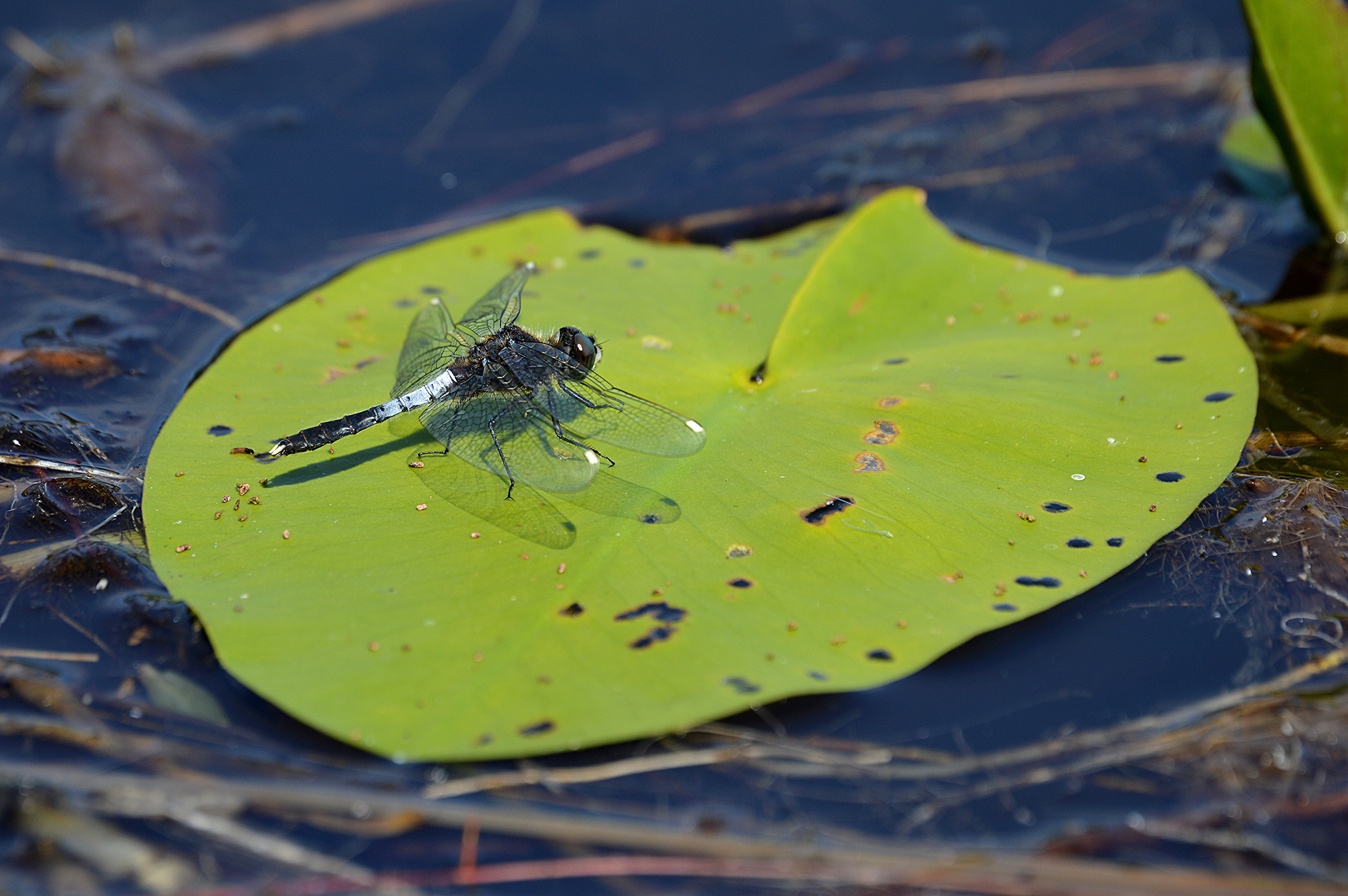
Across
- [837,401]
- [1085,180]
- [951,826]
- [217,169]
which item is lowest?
[951,826]

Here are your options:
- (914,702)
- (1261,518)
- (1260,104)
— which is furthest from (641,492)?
(1260,104)

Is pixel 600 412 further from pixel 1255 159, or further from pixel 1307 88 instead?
pixel 1255 159

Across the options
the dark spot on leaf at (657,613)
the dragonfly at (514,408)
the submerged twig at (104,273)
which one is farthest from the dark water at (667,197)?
the dragonfly at (514,408)

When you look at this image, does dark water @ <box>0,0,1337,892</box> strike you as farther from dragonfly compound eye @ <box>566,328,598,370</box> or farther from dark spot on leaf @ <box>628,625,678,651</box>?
dragonfly compound eye @ <box>566,328,598,370</box>

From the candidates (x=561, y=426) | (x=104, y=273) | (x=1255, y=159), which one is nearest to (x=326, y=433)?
(x=561, y=426)

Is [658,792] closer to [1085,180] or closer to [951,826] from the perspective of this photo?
[951,826]

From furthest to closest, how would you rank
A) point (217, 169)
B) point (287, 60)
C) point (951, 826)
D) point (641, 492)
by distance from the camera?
point (287, 60), point (217, 169), point (641, 492), point (951, 826)
